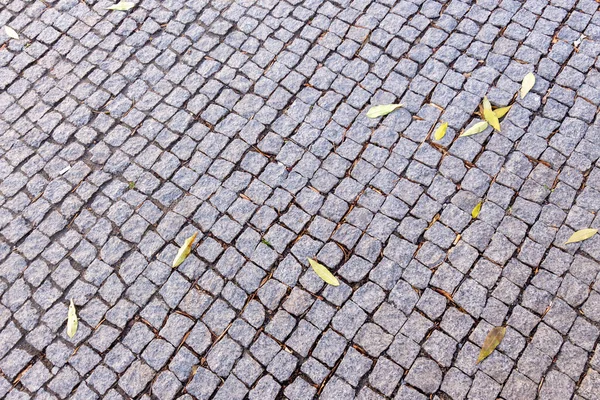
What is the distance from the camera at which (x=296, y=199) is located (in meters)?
3.53

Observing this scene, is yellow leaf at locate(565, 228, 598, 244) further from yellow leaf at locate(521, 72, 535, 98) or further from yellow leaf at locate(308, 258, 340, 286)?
Result: yellow leaf at locate(308, 258, 340, 286)

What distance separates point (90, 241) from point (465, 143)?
96.8 inches

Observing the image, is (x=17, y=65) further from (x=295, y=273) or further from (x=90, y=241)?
(x=295, y=273)

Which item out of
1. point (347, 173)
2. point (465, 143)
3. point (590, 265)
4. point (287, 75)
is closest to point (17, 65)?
point (287, 75)

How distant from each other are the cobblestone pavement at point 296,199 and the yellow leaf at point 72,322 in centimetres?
4

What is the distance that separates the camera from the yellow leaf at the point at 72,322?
319 centimetres

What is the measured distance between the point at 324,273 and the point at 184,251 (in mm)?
857

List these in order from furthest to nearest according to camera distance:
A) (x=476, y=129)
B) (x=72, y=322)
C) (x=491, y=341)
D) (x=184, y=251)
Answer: (x=476, y=129)
(x=184, y=251)
(x=72, y=322)
(x=491, y=341)

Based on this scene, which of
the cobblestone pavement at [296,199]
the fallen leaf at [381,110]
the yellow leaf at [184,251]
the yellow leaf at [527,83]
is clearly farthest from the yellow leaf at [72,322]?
the yellow leaf at [527,83]

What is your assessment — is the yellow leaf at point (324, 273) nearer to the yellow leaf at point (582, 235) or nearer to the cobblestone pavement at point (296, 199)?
the cobblestone pavement at point (296, 199)

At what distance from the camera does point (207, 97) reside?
3.94 m

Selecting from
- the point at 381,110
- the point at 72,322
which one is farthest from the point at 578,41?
the point at 72,322

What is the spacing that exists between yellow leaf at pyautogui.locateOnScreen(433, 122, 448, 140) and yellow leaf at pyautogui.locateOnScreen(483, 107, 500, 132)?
279mm

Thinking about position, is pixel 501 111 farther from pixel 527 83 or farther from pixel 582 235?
pixel 582 235
